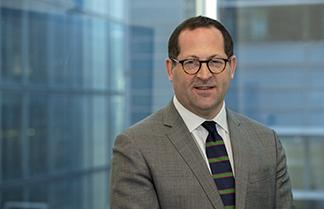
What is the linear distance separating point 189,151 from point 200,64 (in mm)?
234

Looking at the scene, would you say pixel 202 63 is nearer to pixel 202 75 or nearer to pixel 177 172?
pixel 202 75

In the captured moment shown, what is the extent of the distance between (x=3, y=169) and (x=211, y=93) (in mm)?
2311

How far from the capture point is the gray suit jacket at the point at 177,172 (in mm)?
1414

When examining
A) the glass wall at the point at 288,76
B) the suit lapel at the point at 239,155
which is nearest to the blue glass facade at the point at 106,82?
the glass wall at the point at 288,76

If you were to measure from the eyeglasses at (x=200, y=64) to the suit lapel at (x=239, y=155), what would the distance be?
0.66 feet

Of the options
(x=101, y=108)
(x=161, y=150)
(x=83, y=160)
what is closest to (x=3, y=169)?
(x=83, y=160)

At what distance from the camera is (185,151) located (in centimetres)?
147

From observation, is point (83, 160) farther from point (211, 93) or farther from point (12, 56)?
point (211, 93)

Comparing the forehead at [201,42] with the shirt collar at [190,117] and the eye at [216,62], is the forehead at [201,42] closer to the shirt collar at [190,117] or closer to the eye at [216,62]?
the eye at [216,62]

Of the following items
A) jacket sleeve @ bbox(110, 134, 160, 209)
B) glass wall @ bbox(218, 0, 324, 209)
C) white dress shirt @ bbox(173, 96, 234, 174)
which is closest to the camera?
jacket sleeve @ bbox(110, 134, 160, 209)

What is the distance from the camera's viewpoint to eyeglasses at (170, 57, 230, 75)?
1427 millimetres

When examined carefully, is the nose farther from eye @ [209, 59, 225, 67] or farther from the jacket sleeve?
the jacket sleeve

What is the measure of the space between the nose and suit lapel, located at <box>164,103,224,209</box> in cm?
16

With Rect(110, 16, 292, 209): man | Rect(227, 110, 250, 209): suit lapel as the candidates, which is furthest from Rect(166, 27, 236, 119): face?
Rect(227, 110, 250, 209): suit lapel
